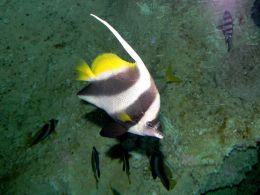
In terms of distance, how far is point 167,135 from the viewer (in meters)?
3.23

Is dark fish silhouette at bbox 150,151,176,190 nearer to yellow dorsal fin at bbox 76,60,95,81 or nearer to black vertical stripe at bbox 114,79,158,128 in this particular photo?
black vertical stripe at bbox 114,79,158,128

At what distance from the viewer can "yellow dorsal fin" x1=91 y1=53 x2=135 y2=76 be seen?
206 centimetres

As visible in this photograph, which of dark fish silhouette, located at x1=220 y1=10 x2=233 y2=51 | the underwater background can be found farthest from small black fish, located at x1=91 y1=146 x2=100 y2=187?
dark fish silhouette, located at x1=220 y1=10 x2=233 y2=51

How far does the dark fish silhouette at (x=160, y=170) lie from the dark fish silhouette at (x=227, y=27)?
1.75m

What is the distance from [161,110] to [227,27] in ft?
4.53

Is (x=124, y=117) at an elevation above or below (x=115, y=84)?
below

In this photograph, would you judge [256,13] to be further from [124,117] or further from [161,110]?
[124,117]

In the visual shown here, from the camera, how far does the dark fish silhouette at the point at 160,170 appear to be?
2838 millimetres

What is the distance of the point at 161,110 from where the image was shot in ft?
11.0

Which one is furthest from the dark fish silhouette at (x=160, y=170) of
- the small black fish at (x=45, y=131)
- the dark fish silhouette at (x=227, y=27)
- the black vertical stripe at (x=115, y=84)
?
the dark fish silhouette at (x=227, y=27)

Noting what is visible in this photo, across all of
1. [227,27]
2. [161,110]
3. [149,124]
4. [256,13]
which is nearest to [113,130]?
[149,124]

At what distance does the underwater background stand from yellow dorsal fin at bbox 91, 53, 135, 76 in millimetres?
1185

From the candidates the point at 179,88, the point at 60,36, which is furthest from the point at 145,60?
the point at 60,36

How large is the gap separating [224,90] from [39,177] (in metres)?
2.33
